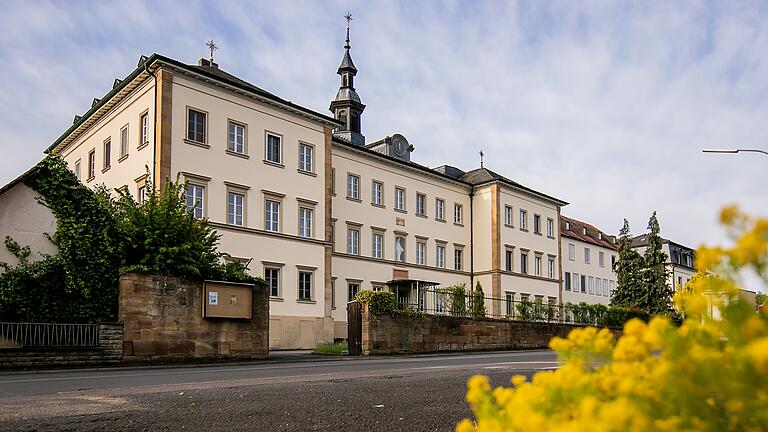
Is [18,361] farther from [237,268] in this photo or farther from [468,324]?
[468,324]

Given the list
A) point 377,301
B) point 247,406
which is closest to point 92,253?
point 377,301

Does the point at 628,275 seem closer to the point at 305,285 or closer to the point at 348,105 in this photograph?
the point at 348,105

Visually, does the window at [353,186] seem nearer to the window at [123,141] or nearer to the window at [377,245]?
the window at [377,245]

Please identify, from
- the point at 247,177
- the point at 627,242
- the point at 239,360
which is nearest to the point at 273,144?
the point at 247,177

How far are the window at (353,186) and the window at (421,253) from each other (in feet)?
22.1

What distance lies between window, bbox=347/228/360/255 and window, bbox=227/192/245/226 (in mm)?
9954

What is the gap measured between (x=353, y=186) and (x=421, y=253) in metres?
7.79

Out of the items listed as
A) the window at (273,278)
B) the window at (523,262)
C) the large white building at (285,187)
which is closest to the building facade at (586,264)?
the window at (523,262)

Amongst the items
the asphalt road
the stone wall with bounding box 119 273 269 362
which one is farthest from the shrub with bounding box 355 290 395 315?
the asphalt road

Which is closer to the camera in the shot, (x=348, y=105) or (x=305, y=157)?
(x=305, y=157)

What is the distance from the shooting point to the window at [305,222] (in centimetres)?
3766

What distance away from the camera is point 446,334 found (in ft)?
102

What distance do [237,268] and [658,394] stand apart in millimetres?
23221

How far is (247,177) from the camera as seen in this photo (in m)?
35.1
